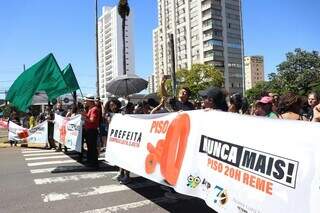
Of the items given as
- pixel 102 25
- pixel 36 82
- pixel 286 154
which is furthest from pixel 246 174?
pixel 102 25

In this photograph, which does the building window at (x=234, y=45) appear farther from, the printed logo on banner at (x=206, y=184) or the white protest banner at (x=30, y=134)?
the printed logo on banner at (x=206, y=184)

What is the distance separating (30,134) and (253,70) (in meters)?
162

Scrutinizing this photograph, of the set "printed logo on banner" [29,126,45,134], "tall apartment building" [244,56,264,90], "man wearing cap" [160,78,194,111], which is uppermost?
"tall apartment building" [244,56,264,90]

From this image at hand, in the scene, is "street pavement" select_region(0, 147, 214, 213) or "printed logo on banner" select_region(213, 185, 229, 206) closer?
"printed logo on banner" select_region(213, 185, 229, 206)

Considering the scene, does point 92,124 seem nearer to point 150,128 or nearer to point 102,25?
point 150,128

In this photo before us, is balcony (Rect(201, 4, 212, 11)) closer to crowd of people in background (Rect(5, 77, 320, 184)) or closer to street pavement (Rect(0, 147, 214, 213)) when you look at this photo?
crowd of people in background (Rect(5, 77, 320, 184))

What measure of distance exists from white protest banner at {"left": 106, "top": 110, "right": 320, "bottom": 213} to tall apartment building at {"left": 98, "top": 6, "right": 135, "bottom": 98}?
131 m

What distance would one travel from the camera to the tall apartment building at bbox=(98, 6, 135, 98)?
140500 millimetres

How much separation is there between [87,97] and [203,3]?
11213 centimetres

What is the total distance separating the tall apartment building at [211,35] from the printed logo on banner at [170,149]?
10617 cm

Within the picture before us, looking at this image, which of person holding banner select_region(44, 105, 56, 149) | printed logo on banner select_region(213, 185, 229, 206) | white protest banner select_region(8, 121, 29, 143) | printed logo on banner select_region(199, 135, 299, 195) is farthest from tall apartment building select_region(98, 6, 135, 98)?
printed logo on banner select_region(213, 185, 229, 206)

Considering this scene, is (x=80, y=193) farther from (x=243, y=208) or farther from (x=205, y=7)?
(x=205, y=7)

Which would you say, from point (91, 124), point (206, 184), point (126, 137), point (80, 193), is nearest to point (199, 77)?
point (91, 124)

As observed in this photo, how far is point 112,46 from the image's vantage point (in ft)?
478
